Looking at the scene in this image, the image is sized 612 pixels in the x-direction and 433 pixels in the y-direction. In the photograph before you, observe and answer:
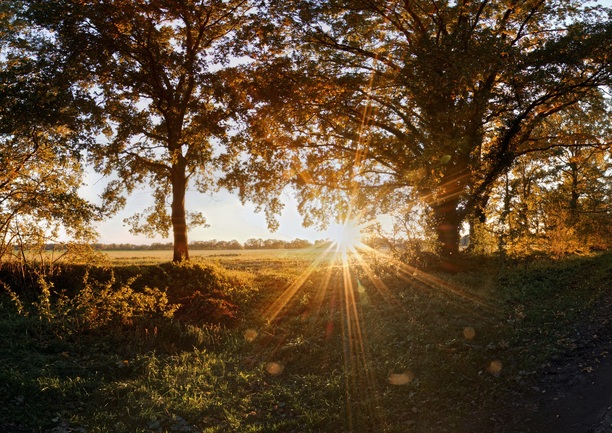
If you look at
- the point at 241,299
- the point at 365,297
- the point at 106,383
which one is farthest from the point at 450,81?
the point at 106,383

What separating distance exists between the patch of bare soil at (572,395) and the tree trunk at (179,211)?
16.3 m

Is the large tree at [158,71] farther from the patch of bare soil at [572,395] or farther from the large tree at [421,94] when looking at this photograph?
the patch of bare soil at [572,395]

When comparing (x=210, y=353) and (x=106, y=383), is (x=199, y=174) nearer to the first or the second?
(x=210, y=353)

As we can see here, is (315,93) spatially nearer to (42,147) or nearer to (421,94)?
(421,94)

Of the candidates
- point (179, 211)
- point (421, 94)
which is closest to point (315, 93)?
point (421, 94)

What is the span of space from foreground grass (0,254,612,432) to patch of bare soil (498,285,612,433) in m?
0.23

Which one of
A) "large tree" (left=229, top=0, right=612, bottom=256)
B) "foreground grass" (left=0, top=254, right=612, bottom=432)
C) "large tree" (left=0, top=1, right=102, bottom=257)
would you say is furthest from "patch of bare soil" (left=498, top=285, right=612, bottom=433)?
"large tree" (left=0, top=1, right=102, bottom=257)

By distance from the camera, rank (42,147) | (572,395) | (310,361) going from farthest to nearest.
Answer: (42,147) < (310,361) < (572,395)

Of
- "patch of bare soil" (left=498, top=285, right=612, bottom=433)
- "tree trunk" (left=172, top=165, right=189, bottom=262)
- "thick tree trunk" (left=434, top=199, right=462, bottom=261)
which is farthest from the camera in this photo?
"tree trunk" (left=172, top=165, right=189, bottom=262)

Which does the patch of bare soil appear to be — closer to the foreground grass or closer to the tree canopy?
the foreground grass

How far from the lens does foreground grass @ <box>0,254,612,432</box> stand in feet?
26.0

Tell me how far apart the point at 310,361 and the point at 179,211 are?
12.9m

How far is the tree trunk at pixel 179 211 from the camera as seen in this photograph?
21266 millimetres

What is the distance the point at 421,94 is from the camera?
16062 millimetres
